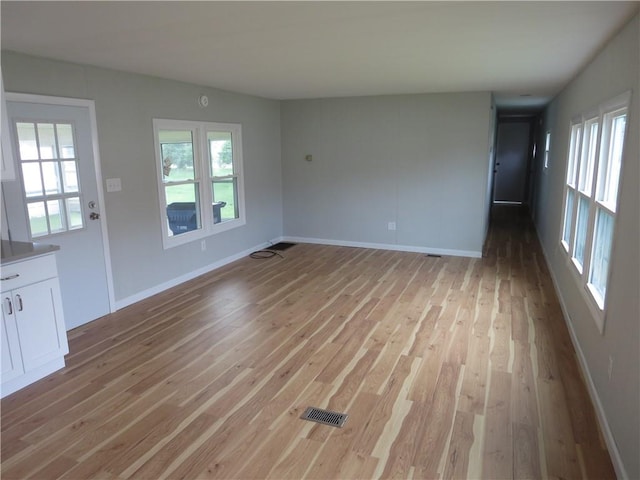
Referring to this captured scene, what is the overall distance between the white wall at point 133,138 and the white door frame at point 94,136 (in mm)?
44

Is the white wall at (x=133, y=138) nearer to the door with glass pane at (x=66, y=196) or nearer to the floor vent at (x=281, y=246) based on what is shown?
the door with glass pane at (x=66, y=196)

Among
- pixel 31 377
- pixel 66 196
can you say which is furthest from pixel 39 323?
pixel 66 196

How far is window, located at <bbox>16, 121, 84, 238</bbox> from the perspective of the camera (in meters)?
3.47

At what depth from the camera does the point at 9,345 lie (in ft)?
9.25

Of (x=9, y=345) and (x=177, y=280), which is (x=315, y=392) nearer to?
(x=9, y=345)

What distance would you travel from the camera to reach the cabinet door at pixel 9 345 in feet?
9.12

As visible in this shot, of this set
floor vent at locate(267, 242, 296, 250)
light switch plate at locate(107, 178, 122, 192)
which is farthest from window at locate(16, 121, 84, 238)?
floor vent at locate(267, 242, 296, 250)

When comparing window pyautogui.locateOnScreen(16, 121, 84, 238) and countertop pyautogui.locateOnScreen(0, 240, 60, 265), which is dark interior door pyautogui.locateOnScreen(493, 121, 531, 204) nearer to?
→ window pyautogui.locateOnScreen(16, 121, 84, 238)

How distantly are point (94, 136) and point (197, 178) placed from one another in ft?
5.08

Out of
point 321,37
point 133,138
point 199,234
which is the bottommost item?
point 199,234

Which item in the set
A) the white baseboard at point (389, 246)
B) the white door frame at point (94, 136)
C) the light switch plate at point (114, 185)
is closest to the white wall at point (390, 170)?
the white baseboard at point (389, 246)

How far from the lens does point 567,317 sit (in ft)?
13.0

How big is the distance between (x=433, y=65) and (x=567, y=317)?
262 cm

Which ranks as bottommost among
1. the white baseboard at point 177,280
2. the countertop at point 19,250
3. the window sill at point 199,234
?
the white baseboard at point 177,280
